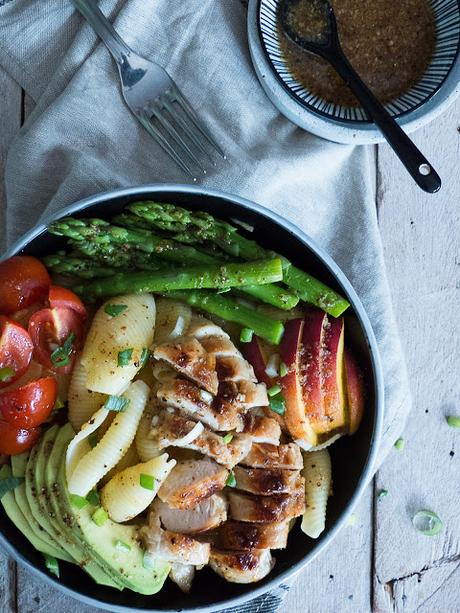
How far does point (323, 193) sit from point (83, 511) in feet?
4.87

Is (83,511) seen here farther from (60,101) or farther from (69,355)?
(60,101)

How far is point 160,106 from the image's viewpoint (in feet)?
9.23

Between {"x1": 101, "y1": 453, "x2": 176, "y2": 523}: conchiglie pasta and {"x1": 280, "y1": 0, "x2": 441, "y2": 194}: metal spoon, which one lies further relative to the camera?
{"x1": 280, "y1": 0, "x2": 441, "y2": 194}: metal spoon

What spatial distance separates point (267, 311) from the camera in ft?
8.62

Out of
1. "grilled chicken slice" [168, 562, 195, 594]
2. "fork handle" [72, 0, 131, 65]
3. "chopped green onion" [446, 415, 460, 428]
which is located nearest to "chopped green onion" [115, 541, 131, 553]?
"grilled chicken slice" [168, 562, 195, 594]

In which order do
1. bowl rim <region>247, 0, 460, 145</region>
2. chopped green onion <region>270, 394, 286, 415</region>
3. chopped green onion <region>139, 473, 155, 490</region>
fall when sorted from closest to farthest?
chopped green onion <region>139, 473, 155, 490</region>
chopped green onion <region>270, 394, 286, 415</region>
bowl rim <region>247, 0, 460, 145</region>

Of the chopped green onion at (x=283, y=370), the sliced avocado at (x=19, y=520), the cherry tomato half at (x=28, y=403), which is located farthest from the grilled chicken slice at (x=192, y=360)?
the sliced avocado at (x=19, y=520)

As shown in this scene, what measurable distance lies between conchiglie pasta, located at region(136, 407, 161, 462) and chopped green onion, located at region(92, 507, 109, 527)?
0.20 meters

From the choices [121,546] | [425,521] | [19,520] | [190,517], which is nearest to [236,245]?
[190,517]

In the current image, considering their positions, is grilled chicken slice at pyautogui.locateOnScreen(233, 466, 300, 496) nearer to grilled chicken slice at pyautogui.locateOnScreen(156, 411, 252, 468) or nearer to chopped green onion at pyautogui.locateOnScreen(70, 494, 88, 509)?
grilled chicken slice at pyautogui.locateOnScreen(156, 411, 252, 468)

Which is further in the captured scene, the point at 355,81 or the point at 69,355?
the point at 355,81

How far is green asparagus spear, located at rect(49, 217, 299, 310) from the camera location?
2469mm

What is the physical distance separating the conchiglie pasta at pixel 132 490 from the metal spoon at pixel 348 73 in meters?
1.32

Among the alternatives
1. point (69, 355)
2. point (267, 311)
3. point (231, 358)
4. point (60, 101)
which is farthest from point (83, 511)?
point (60, 101)
